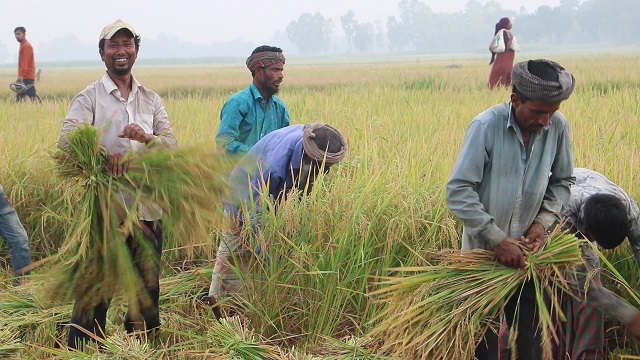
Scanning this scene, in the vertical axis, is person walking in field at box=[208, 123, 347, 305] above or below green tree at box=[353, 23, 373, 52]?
above

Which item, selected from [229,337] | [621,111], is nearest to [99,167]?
[229,337]

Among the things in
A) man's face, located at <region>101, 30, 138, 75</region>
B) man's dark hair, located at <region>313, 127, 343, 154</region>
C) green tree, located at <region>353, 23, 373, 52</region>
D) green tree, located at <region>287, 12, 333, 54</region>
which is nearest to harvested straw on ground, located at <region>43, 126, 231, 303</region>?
man's face, located at <region>101, 30, 138, 75</region>

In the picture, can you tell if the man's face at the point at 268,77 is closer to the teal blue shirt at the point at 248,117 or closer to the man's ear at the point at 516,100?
the teal blue shirt at the point at 248,117

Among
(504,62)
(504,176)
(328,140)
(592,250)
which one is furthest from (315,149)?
(504,62)

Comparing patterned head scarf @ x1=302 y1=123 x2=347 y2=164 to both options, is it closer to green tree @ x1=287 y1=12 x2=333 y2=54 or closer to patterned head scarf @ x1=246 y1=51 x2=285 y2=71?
patterned head scarf @ x1=246 y1=51 x2=285 y2=71

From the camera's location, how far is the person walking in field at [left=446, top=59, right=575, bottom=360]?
2467 mm

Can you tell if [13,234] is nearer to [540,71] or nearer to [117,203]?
[117,203]

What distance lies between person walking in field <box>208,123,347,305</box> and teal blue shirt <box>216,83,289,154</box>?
48 centimetres

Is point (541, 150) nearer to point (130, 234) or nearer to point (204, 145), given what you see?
point (204, 145)

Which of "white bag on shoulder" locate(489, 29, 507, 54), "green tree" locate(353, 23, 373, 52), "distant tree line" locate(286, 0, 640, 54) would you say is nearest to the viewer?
"white bag on shoulder" locate(489, 29, 507, 54)

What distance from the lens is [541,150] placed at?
8.42 ft

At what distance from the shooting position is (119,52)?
2.96 m

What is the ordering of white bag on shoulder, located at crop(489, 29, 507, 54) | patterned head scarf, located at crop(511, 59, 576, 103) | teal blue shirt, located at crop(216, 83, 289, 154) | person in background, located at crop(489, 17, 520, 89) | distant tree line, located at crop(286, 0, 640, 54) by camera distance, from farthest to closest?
distant tree line, located at crop(286, 0, 640, 54) < person in background, located at crop(489, 17, 520, 89) < white bag on shoulder, located at crop(489, 29, 507, 54) < teal blue shirt, located at crop(216, 83, 289, 154) < patterned head scarf, located at crop(511, 59, 576, 103)

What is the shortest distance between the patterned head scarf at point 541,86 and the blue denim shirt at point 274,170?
3.53 ft
